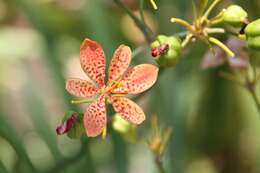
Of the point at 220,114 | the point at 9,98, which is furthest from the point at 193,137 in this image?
the point at 9,98

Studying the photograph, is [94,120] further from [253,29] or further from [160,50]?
[253,29]

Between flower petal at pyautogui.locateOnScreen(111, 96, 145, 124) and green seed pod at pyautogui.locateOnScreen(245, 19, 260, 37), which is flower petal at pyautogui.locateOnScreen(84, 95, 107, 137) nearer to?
flower petal at pyautogui.locateOnScreen(111, 96, 145, 124)

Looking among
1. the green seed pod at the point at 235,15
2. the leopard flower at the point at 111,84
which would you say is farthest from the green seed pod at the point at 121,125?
the green seed pod at the point at 235,15

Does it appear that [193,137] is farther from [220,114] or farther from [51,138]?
[51,138]

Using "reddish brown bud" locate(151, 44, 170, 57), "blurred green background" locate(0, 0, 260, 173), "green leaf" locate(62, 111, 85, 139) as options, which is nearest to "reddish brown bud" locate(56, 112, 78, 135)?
"green leaf" locate(62, 111, 85, 139)

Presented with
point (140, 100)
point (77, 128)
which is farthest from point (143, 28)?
point (140, 100)

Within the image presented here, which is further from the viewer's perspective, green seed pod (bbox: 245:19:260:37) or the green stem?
the green stem
